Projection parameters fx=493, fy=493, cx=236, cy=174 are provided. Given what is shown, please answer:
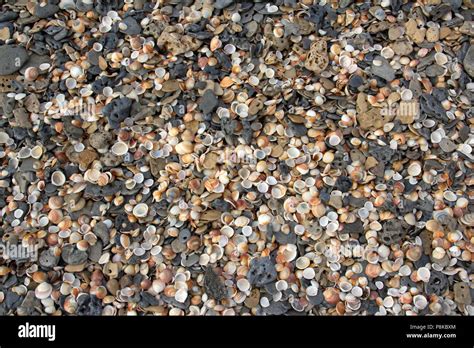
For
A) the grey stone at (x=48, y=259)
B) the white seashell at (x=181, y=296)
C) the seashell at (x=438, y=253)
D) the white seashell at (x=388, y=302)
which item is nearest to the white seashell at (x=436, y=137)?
the seashell at (x=438, y=253)

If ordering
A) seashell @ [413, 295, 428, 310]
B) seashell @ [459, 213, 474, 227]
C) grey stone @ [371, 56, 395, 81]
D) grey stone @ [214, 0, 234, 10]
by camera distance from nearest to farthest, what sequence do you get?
seashell @ [413, 295, 428, 310] < seashell @ [459, 213, 474, 227] < grey stone @ [371, 56, 395, 81] < grey stone @ [214, 0, 234, 10]

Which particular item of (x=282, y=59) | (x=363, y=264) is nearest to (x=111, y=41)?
(x=282, y=59)

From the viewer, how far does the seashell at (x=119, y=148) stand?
2.10 metres

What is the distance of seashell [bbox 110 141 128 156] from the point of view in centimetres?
210

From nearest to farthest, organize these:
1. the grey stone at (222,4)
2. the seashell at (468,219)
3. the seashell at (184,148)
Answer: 1. the seashell at (468,219)
2. the seashell at (184,148)
3. the grey stone at (222,4)

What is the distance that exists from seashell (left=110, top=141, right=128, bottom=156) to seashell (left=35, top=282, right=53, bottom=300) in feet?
1.96

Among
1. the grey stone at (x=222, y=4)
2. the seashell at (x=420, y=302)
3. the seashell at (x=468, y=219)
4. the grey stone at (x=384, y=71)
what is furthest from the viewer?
the grey stone at (x=222, y=4)

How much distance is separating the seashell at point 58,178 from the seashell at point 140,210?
1.08 ft

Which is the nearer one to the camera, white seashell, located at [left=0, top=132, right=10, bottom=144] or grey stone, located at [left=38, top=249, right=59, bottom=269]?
grey stone, located at [left=38, top=249, right=59, bottom=269]

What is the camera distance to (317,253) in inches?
77.2

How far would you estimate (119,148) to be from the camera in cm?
211

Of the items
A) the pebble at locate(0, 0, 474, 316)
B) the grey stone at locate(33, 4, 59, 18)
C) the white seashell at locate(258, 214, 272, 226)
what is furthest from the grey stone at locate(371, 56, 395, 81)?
the grey stone at locate(33, 4, 59, 18)

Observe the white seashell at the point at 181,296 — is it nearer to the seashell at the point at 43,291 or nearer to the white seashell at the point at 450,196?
the seashell at the point at 43,291

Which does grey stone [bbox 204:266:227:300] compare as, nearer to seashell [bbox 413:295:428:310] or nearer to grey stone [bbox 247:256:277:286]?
grey stone [bbox 247:256:277:286]
